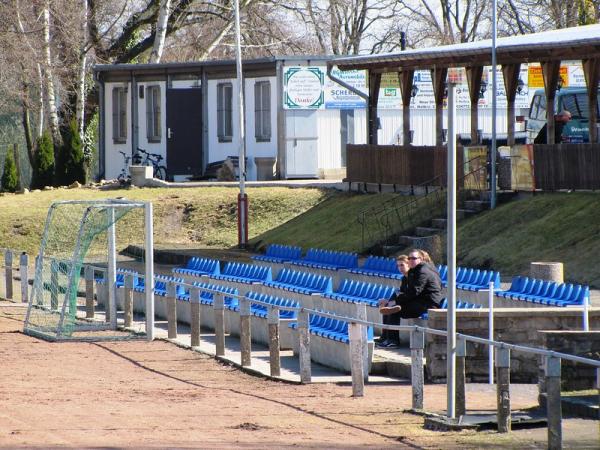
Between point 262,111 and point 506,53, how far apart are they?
620 inches

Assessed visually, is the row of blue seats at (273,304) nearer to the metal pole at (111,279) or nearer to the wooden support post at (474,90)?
the metal pole at (111,279)

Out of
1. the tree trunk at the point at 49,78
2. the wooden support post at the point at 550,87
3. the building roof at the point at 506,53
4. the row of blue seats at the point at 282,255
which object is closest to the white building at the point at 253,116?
the tree trunk at the point at 49,78

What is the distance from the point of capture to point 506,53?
99.6ft

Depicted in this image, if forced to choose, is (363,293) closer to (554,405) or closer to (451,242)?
(451,242)

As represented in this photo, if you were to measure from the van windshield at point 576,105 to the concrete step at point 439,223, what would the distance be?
5941 millimetres

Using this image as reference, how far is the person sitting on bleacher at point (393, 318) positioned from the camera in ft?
58.5

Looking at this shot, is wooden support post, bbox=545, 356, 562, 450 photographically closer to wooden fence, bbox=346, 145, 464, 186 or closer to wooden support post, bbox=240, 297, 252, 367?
wooden support post, bbox=240, 297, 252, 367

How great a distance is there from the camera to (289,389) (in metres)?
15.5

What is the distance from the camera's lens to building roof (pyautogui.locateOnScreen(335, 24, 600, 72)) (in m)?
28.5

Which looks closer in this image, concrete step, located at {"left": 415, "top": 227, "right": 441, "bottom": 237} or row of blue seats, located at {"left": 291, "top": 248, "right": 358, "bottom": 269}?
row of blue seats, located at {"left": 291, "top": 248, "right": 358, "bottom": 269}

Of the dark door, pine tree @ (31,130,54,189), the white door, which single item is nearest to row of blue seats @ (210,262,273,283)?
the white door

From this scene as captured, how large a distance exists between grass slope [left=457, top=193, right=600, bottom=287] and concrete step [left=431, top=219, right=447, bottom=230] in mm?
471

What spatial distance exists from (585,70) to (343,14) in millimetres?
46876

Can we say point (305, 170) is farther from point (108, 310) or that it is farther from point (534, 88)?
point (108, 310)
